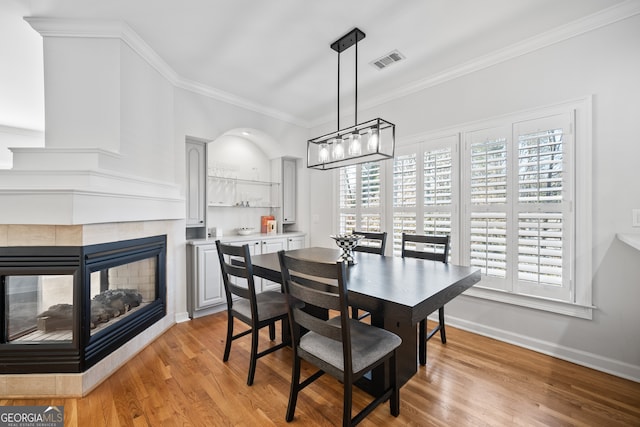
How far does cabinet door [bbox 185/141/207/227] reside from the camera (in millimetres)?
3445

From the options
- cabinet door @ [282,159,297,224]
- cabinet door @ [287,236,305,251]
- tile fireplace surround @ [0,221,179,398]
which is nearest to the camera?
tile fireplace surround @ [0,221,179,398]

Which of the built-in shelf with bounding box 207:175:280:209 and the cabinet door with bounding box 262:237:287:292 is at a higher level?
the built-in shelf with bounding box 207:175:280:209

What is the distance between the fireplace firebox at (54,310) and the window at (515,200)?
3088mm

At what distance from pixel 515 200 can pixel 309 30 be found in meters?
2.41

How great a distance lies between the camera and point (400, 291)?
1.56 m

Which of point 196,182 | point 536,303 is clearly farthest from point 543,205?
point 196,182

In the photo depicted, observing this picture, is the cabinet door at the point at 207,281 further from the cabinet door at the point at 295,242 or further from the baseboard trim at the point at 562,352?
the baseboard trim at the point at 562,352

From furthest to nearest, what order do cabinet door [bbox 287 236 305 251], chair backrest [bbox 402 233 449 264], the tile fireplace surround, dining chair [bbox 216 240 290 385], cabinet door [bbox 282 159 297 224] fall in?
cabinet door [bbox 282 159 297 224], cabinet door [bbox 287 236 305 251], chair backrest [bbox 402 233 449 264], dining chair [bbox 216 240 290 385], the tile fireplace surround

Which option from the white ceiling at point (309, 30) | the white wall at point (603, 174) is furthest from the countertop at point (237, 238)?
the white wall at point (603, 174)

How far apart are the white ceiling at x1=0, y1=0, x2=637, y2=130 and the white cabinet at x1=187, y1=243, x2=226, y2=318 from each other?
81.5 inches

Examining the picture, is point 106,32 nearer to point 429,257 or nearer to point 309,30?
point 309,30

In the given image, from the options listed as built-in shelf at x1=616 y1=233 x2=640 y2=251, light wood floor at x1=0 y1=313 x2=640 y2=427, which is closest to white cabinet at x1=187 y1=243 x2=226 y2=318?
light wood floor at x1=0 y1=313 x2=640 y2=427

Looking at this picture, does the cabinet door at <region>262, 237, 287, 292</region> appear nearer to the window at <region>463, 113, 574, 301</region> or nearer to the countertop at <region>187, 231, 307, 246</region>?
the countertop at <region>187, 231, 307, 246</region>

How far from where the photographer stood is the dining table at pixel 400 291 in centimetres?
141
